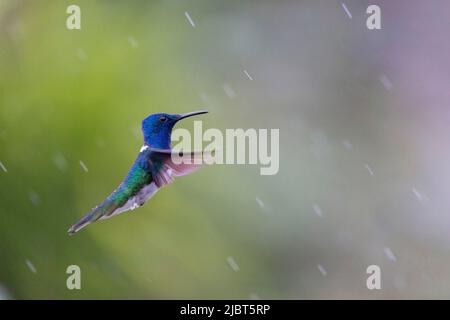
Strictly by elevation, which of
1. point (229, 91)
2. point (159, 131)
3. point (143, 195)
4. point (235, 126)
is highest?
point (159, 131)

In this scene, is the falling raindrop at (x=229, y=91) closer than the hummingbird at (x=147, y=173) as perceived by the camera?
No

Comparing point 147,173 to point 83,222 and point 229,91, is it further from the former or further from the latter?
point 229,91

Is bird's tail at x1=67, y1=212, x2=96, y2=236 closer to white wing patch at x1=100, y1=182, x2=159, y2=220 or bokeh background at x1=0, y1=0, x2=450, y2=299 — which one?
white wing patch at x1=100, y1=182, x2=159, y2=220

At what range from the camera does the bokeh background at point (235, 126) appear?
3348mm

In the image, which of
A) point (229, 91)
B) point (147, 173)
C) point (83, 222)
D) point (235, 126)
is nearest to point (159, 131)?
point (147, 173)

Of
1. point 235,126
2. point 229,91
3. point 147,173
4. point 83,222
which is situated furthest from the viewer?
point 229,91

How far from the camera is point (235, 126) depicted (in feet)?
11.7

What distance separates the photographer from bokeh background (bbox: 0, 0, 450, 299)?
11.0 feet

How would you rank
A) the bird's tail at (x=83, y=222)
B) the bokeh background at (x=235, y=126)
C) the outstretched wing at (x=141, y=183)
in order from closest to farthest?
1. the bird's tail at (x=83, y=222)
2. the outstretched wing at (x=141, y=183)
3. the bokeh background at (x=235, y=126)

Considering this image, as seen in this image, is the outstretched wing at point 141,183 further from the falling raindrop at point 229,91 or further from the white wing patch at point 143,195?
the falling raindrop at point 229,91

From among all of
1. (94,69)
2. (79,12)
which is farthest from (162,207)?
(79,12)

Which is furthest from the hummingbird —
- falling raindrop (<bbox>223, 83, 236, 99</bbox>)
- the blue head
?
falling raindrop (<bbox>223, 83, 236, 99</bbox>)

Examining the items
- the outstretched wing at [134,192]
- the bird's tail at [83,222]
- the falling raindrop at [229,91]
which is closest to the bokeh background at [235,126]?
the falling raindrop at [229,91]

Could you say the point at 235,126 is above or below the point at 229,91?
below
